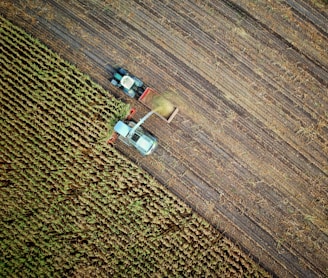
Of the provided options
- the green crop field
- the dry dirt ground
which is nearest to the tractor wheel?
the dry dirt ground

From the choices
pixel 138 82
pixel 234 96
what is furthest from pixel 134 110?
pixel 234 96

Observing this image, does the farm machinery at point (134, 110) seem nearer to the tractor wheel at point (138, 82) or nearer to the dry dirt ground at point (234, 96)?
the tractor wheel at point (138, 82)

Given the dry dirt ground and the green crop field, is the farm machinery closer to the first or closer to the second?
the dry dirt ground

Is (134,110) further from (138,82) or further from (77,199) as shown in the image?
(77,199)

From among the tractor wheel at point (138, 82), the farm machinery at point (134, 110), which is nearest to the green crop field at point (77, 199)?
the farm machinery at point (134, 110)

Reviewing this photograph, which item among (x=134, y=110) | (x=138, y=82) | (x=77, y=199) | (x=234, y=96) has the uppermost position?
(x=234, y=96)
